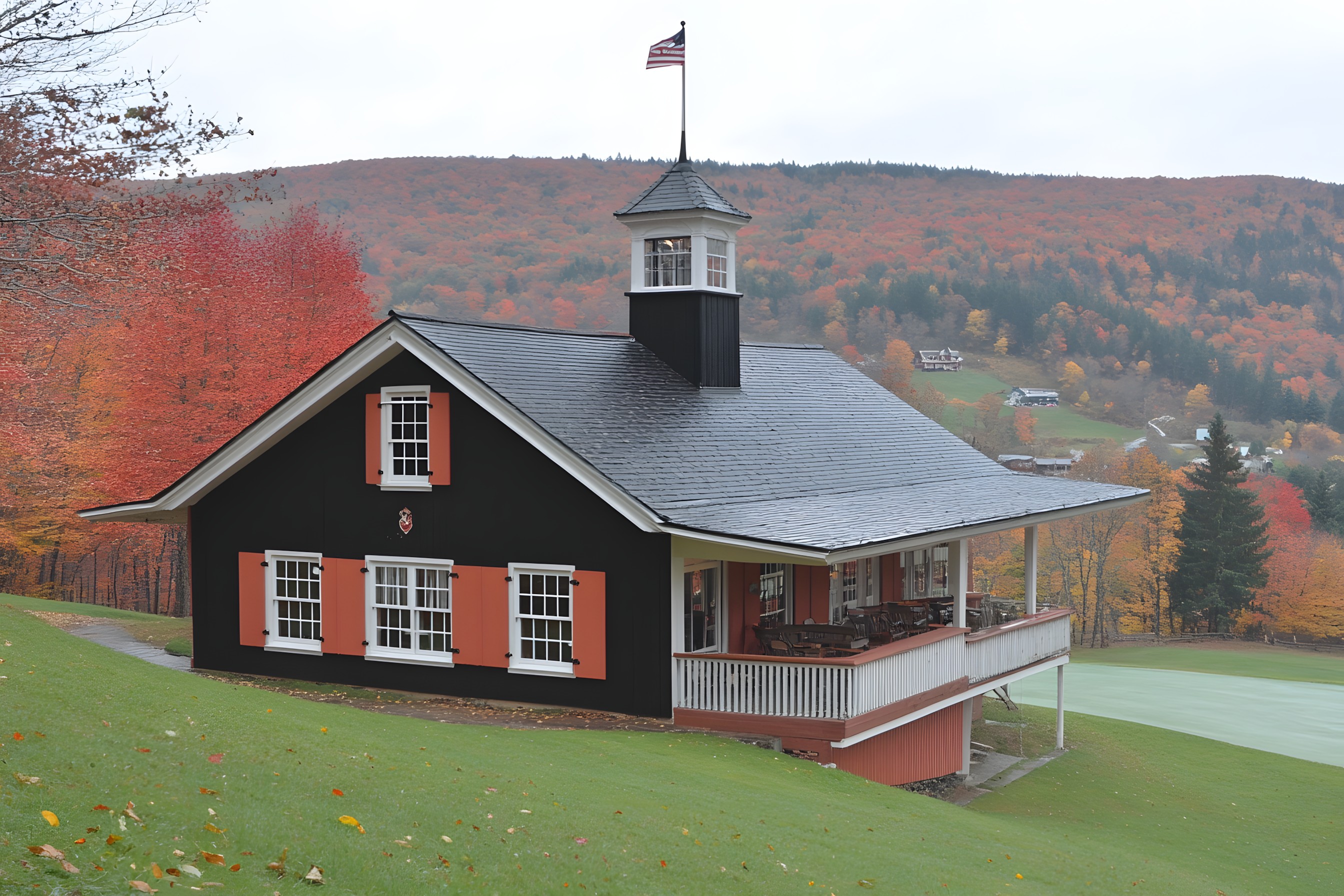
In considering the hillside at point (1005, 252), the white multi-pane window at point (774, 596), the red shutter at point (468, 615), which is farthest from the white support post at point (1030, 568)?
the hillside at point (1005, 252)

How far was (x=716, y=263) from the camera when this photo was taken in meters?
22.8

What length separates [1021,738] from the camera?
24.3 metres

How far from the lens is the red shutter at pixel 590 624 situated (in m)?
16.6

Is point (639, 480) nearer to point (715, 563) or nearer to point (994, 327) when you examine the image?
point (715, 563)

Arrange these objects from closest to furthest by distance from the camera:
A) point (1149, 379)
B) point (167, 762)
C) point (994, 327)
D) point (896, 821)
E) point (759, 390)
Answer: point (167, 762)
point (896, 821)
point (759, 390)
point (1149, 379)
point (994, 327)

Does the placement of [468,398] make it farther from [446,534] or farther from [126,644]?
[126,644]

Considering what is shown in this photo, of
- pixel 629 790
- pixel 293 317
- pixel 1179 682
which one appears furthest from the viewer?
pixel 1179 682

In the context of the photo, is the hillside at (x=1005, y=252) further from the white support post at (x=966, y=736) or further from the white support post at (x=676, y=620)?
the white support post at (x=676, y=620)

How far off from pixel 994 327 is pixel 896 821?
110 metres

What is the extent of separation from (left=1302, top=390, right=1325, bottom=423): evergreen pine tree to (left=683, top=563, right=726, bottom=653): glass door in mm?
98657

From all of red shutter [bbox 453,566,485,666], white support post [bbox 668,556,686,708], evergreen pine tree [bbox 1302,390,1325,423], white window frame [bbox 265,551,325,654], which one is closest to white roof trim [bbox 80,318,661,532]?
white support post [bbox 668,556,686,708]

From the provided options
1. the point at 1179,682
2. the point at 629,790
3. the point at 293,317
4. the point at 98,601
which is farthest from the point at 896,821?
the point at 98,601

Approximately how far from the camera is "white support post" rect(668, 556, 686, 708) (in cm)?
1628

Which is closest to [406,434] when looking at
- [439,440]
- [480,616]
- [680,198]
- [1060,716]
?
[439,440]
